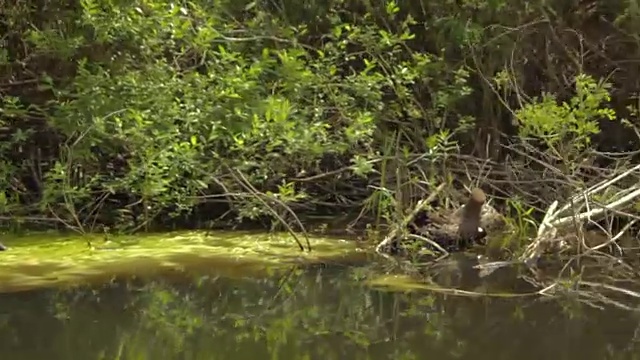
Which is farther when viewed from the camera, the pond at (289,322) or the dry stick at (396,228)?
the dry stick at (396,228)

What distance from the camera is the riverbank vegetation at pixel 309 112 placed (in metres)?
6.13

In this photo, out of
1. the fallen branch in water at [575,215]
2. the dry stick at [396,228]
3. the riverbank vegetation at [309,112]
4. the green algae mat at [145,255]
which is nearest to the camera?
the green algae mat at [145,255]

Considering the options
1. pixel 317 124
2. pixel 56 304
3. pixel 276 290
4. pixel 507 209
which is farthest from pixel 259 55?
pixel 56 304

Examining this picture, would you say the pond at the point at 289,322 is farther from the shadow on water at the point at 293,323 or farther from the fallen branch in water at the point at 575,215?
the fallen branch in water at the point at 575,215

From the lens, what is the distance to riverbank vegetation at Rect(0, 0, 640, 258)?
613 centimetres

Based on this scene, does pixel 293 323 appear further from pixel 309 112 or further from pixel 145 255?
pixel 309 112

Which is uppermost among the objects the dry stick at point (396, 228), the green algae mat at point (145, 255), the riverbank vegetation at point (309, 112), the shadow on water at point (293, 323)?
the riverbank vegetation at point (309, 112)

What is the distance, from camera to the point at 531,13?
7258 millimetres

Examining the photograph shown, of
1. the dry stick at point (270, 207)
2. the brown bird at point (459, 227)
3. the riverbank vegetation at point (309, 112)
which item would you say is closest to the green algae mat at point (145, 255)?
the dry stick at point (270, 207)

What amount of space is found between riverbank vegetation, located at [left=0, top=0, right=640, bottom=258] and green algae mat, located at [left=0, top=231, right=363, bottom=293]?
0.19m

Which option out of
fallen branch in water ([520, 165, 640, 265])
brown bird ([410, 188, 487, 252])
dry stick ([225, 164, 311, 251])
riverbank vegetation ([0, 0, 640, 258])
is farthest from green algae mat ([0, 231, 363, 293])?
fallen branch in water ([520, 165, 640, 265])

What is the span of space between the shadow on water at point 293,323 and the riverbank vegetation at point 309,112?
1218 mm

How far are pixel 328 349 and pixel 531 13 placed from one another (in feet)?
13.9

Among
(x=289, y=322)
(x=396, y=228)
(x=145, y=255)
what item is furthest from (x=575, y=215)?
(x=145, y=255)
